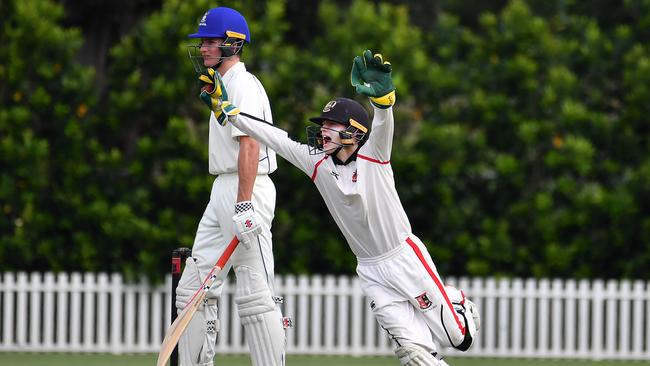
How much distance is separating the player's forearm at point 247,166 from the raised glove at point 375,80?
0.99m

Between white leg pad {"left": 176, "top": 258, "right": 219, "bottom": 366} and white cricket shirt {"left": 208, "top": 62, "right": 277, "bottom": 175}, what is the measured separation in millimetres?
531

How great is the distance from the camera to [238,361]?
32.7 feet

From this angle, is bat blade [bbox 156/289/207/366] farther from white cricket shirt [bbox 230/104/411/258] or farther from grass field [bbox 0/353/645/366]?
grass field [bbox 0/353/645/366]

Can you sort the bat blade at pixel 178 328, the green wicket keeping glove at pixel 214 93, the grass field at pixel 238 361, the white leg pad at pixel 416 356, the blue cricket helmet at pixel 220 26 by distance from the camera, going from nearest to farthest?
1. the white leg pad at pixel 416 356
2. the green wicket keeping glove at pixel 214 93
3. the bat blade at pixel 178 328
4. the blue cricket helmet at pixel 220 26
5. the grass field at pixel 238 361

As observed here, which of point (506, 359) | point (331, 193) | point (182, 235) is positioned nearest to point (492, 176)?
point (506, 359)

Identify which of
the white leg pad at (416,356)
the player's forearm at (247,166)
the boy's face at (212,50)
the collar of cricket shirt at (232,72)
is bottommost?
the white leg pad at (416,356)

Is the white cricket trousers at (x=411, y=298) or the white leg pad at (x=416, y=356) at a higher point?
the white cricket trousers at (x=411, y=298)

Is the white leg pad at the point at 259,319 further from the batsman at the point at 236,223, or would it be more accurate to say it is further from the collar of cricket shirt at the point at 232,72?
the collar of cricket shirt at the point at 232,72

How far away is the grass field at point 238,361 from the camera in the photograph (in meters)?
9.67

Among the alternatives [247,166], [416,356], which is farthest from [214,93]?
[416,356]

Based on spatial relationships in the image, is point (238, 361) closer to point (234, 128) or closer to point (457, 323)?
point (234, 128)

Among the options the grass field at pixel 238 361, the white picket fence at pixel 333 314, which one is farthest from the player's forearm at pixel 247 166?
the white picket fence at pixel 333 314

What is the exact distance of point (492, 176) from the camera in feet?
34.0

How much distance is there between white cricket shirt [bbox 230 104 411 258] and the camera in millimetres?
5844
